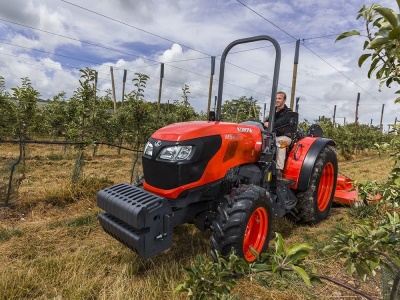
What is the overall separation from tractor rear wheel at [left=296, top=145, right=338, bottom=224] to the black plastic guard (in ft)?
6.86

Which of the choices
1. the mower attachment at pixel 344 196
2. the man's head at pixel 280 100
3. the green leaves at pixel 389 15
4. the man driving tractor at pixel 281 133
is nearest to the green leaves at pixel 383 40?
the green leaves at pixel 389 15

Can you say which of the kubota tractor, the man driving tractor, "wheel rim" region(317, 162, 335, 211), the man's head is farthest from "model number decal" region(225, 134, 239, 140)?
"wheel rim" region(317, 162, 335, 211)

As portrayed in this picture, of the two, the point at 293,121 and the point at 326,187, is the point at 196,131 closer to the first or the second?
the point at 293,121

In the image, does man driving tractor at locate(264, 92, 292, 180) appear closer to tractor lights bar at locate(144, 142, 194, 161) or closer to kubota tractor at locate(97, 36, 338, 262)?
kubota tractor at locate(97, 36, 338, 262)

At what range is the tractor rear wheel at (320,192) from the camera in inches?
153

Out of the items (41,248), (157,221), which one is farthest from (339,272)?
(41,248)

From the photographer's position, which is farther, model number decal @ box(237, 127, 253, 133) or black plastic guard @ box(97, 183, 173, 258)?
model number decal @ box(237, 127, 253, 133)

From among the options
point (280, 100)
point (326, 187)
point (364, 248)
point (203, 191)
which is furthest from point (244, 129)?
point (326, 187)

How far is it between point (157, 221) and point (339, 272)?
1.70m

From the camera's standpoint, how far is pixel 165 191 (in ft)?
8.58

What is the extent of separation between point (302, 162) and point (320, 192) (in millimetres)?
972

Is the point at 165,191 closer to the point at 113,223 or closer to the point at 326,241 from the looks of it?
the point at 113,223

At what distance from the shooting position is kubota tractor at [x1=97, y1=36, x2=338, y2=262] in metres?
2.37

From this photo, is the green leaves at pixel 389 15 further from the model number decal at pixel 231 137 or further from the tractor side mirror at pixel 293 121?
the tractor side mirror at pixel 293 121
